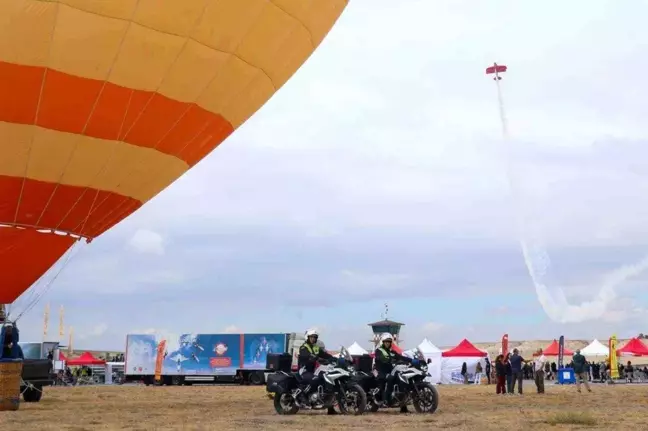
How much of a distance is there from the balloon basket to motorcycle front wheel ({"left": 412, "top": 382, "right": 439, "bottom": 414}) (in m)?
8.55

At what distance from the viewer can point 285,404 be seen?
18.2m

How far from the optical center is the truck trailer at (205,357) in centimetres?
4475

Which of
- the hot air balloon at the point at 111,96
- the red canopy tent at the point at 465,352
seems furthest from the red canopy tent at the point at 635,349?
the hot air balloon at the point at 111,96

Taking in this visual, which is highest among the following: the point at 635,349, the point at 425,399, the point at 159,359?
the point at 635,349

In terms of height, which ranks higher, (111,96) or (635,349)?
(111,96)

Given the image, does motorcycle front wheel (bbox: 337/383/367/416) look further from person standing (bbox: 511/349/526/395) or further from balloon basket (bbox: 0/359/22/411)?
person standing (bbox: 511/349/526/395)

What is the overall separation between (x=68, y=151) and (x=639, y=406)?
14.3 meters

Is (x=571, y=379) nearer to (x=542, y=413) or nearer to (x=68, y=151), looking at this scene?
(x=542, y=413)

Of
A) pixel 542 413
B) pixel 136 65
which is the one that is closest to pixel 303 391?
pixel 542 413

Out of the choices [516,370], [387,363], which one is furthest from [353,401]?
[516,370]

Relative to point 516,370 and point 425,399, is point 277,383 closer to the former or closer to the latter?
point 425,399

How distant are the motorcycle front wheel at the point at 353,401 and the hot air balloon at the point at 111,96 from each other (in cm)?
612

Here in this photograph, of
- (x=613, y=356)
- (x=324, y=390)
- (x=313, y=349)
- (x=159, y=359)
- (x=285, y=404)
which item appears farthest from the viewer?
(x=159, y=359)

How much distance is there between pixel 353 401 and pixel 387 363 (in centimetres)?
111
